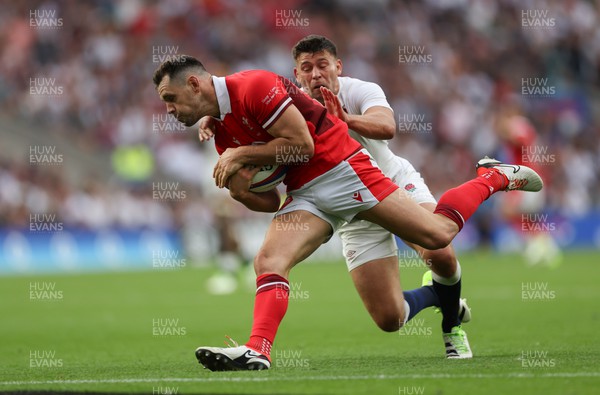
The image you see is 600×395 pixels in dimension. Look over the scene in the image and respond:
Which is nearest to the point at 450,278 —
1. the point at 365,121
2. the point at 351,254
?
the point at 351,254

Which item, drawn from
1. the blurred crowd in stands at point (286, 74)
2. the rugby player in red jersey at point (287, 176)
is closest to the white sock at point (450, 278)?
the rugby player in red jersey at point (287, 176)

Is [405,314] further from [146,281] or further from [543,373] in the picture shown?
[146,281]

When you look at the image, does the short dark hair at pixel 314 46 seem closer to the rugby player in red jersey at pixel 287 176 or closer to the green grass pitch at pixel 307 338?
the rugby player in red jersey at pixel 287 176

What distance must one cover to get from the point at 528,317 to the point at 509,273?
24.3ft

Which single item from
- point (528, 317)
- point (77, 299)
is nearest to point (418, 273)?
point (77, 299)

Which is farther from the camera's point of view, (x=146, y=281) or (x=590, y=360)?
(x=146, y=281)

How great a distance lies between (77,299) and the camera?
16.5 metres

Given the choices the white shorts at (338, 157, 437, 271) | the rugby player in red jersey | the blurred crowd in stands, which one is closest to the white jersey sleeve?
the white shorts at (338, 157, 437, 271)

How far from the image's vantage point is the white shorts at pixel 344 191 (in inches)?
276

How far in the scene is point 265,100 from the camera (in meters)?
6.71

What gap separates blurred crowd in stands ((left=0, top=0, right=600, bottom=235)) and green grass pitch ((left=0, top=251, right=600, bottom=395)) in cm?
621

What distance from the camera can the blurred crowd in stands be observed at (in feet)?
86.0

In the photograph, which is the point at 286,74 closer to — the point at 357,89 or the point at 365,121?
the point at 357,89

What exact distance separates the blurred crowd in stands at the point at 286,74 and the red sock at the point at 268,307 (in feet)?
55.5
